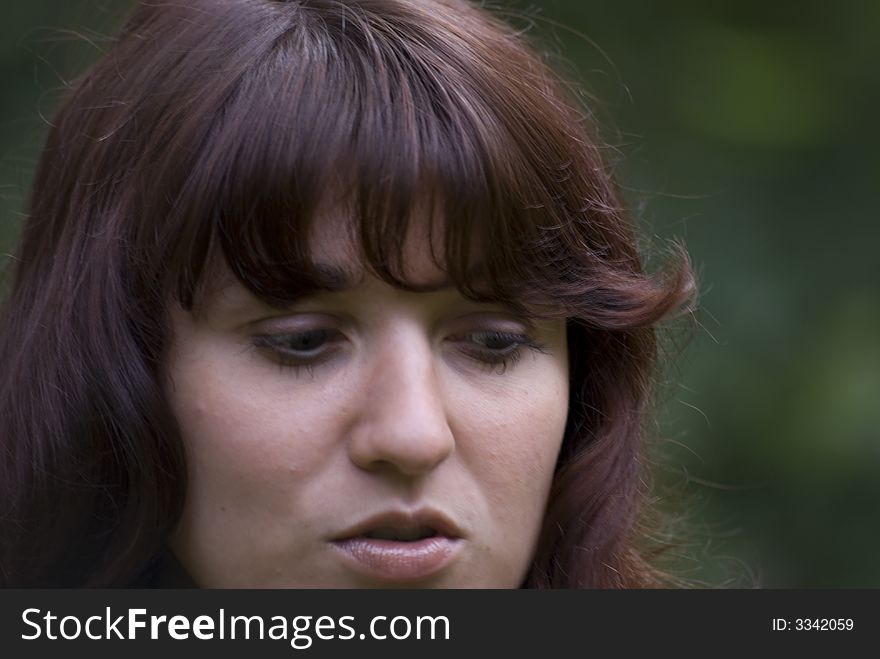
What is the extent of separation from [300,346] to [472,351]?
226 mm

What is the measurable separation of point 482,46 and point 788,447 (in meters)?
1.76

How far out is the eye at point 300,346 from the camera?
1.52 metres

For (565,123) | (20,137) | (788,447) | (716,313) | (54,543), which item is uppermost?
(20,137)

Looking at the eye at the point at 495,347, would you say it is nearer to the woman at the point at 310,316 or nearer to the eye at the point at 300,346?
the woman at the point at 310,316

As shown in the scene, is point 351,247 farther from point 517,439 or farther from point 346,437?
point 517,439

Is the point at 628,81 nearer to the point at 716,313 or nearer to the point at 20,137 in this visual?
the point at 716,313

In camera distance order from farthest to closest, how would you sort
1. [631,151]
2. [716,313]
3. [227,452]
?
[631,151] < [716,313] < [227,452]

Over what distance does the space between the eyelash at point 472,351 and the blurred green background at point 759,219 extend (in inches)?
51.5

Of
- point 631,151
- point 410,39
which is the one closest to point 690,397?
point 631,151

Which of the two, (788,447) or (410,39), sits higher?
(788,447)

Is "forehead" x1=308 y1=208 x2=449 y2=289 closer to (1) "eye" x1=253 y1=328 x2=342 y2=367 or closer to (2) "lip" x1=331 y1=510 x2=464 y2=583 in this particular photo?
(1) "eye" x1=253 y1=328 x2=342 y2=367

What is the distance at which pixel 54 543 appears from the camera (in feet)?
5.46

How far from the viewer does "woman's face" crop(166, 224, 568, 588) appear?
1.49 m

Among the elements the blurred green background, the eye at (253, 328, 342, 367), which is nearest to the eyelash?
the eye at (253, 328, 342, 367)
